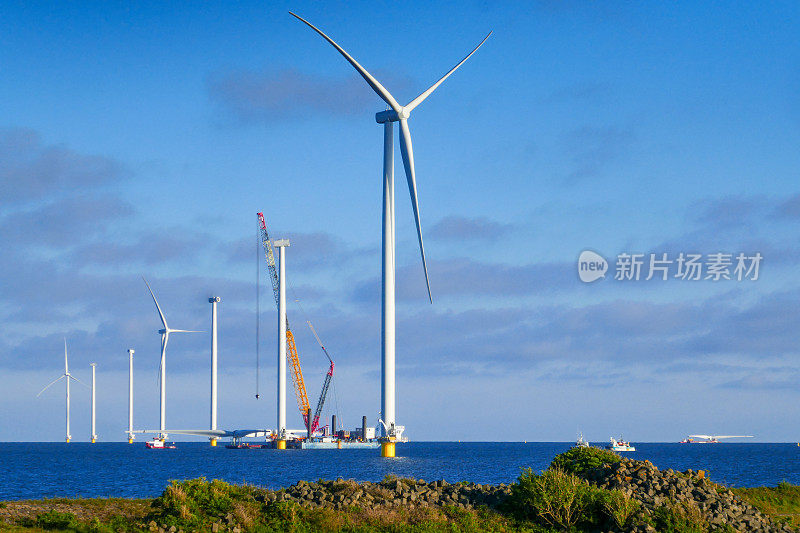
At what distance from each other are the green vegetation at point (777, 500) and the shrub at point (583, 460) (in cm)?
1023

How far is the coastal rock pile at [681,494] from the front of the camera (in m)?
46.4

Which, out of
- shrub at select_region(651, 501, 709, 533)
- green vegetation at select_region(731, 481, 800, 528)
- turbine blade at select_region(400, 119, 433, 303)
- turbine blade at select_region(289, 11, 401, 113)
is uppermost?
turbine blade at select_region(289, 11, 401, 113)

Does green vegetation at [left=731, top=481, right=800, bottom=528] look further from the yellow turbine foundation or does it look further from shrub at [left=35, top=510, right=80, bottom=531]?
the yellow turbine foundation

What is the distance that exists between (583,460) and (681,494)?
8.07 metres

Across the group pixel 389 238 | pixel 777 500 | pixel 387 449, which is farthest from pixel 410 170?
pixel 777 500

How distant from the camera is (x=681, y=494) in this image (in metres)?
49.0

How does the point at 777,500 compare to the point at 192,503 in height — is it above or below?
below

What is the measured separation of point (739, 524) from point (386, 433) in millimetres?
105525

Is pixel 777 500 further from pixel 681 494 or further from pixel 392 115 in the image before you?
pixel 392 115

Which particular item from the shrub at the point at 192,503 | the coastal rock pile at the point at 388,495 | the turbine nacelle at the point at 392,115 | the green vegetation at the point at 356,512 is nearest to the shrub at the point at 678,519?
the green vegetation at the point at 356,512

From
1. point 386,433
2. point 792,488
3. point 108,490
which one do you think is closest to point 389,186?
point 386,433

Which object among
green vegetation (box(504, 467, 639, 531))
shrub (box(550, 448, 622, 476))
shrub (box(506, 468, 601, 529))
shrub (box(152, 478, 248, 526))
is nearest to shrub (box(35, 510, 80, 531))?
shrub (box(152, 478, 248, 526))

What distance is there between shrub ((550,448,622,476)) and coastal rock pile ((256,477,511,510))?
17.2 ft

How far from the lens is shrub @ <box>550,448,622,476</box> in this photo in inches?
2181
